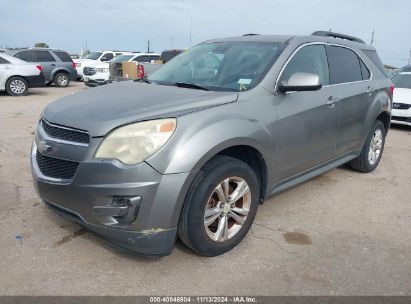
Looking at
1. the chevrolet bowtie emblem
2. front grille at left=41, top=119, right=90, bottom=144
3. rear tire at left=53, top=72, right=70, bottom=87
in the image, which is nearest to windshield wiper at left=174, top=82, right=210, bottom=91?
front grille at left=41, top=119, right=90, bottom=144

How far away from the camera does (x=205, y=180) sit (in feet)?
8.90

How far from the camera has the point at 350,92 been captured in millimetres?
4289

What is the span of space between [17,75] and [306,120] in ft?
39.6

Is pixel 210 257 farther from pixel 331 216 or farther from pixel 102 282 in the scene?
pixel 331 216

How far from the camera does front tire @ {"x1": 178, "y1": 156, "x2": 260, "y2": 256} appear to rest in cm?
269

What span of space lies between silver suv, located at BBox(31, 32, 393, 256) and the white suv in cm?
1051

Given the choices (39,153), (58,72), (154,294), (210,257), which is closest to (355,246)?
(210,257)

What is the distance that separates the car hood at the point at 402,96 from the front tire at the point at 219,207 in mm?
7119

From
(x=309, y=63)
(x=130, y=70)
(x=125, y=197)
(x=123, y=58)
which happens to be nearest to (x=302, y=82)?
(x=309, y=63)

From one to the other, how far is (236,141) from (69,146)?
1207 mm

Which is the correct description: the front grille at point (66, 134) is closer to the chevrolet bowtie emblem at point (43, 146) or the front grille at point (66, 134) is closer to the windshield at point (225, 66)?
the chevrolet bowtie emblem at point (43, 146)

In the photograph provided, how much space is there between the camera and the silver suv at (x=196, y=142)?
98.2 inches

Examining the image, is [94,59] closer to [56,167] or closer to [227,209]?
[56,167]

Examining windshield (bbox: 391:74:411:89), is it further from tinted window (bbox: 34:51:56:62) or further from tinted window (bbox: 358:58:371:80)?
tinted window (bbox: 34:51:56:62)
